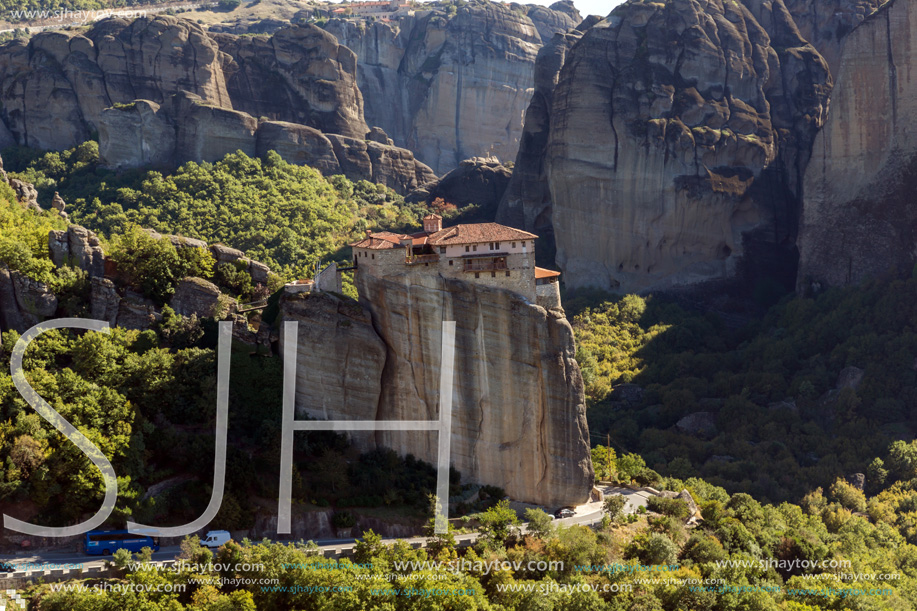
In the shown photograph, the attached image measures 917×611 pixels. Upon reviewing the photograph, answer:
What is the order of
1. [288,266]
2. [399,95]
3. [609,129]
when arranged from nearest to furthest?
[288,266], [609,129], [399,95]

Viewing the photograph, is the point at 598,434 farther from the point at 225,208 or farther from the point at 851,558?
the point at 225,208

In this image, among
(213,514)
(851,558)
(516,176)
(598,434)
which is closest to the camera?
(213,514)

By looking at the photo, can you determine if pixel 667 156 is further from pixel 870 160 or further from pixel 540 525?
pixel 540 525

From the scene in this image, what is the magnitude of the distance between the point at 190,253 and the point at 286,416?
1151cm

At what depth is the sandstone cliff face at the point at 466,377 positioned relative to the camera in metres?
44.2

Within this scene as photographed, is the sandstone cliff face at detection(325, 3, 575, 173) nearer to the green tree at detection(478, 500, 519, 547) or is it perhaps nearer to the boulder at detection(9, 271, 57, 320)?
the boulder at detection(9, 271, 57, 320)

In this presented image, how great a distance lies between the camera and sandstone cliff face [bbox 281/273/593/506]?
145 feet

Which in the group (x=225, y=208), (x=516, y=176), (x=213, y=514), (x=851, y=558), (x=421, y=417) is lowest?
(x=851, y=558)

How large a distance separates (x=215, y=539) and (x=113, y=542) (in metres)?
3.76

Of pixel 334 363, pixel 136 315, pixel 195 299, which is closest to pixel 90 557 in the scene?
pixel 334 363

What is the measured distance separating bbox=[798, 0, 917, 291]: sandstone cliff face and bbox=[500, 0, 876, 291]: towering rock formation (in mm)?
6753

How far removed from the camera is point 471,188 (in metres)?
98.5

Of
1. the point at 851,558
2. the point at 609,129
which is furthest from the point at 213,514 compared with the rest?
the point at 609,129

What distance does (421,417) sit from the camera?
1766 inches
